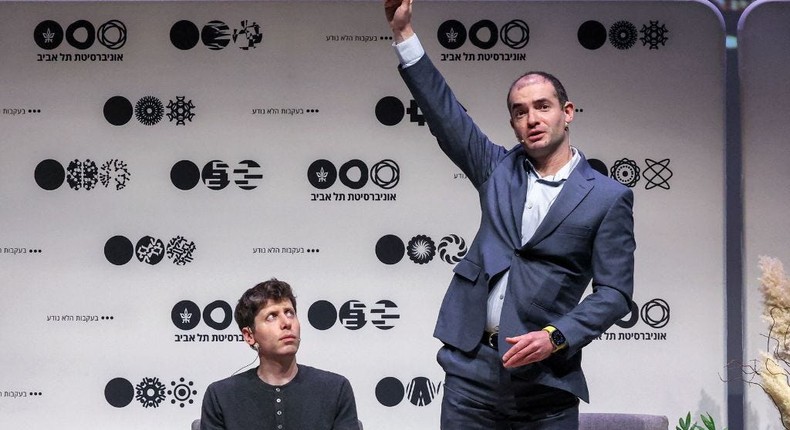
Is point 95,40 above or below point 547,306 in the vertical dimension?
above

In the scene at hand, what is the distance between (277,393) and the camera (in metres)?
3.33

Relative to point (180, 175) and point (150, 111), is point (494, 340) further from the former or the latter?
point (150, 111)

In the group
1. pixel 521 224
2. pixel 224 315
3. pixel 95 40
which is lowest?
pixel 224 315

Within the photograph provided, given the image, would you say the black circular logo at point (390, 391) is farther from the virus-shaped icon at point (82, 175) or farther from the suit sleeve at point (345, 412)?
the virus-shaped icon at point (82, 175)

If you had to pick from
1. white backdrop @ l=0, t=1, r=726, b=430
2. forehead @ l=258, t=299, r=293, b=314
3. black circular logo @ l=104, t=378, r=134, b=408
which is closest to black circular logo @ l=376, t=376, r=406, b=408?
white backdrop @ l=0, t=1, r=726, b=430

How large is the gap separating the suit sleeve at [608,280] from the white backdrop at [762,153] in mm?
2445

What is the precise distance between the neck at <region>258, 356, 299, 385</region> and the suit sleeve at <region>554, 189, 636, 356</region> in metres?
1.22

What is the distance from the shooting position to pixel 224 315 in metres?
4.80

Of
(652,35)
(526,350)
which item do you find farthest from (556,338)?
(652,35)

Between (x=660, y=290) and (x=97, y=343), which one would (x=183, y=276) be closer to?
(x=97, y=343)

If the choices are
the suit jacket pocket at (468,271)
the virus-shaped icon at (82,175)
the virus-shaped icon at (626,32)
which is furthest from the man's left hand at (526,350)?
the virus-shaped icon at (82,175)

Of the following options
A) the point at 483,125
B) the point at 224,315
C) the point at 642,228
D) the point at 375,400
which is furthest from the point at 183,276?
the point at 642,228

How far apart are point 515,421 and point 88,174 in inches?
116

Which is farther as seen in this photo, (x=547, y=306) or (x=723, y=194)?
(x=723, y=194)
